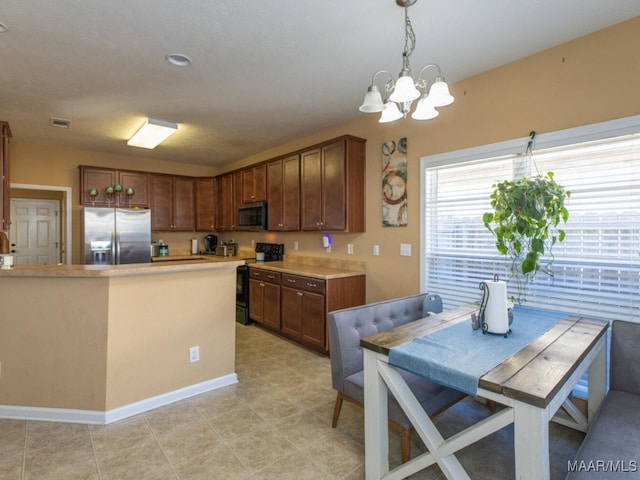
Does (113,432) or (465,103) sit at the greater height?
(465,103)

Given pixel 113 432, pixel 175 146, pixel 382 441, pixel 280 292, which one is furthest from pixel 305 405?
pixel 175 146

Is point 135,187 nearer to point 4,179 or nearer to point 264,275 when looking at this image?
point 4,179

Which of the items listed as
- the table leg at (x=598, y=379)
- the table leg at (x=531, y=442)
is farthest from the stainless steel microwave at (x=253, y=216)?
the table leg at (x=531, y=442)

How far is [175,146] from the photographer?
519 centimetres

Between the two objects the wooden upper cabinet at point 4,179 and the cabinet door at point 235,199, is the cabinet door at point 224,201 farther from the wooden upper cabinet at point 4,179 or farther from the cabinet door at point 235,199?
the wooden upper cabinet at point 4,179

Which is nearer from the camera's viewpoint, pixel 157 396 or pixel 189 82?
pixel 157 396

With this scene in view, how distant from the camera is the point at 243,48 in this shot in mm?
2436

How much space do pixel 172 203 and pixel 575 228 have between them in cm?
580

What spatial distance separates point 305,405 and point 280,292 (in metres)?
1.75

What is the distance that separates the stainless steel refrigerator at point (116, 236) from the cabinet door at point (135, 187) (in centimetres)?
38

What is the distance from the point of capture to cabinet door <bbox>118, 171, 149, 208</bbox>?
5.53m

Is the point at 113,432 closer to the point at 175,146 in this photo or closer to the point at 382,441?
the point at 382,441

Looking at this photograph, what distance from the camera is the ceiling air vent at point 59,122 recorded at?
3.91 meters

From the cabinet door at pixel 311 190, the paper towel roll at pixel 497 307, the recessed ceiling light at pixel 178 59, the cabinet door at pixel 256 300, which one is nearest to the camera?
the paper towel roll at pixel 497 307
